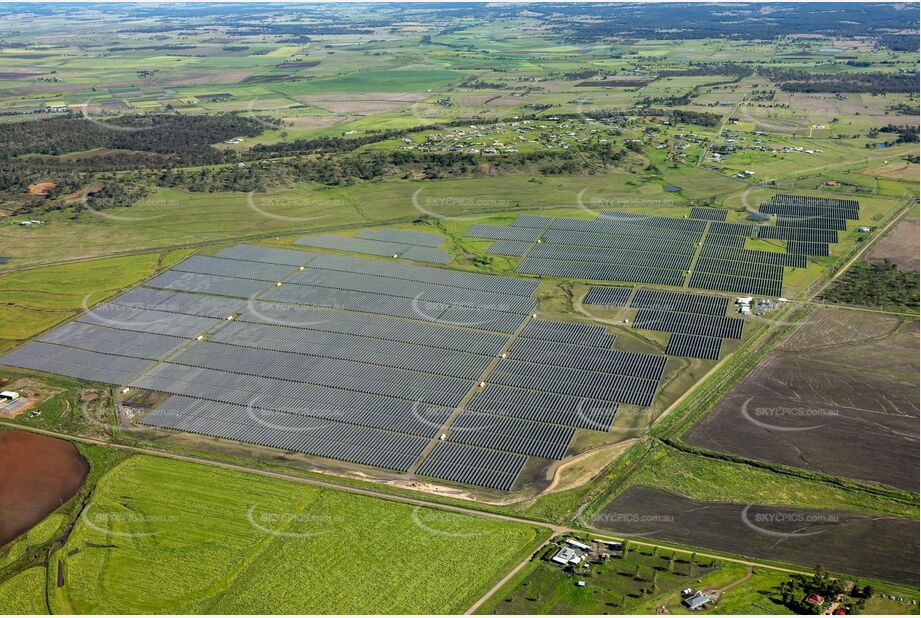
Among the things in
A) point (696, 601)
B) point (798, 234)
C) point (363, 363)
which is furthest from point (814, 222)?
point (696, 601)

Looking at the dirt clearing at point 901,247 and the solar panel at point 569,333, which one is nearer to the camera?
the solar panel at point 569,333

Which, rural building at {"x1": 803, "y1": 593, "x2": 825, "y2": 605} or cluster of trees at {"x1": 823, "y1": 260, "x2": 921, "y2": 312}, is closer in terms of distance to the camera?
rural building at {"x1": 803, "y1": 593, "x2": 825, "y2": 605}

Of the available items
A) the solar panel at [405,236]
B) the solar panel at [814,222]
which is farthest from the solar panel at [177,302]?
the solar panel at [814,222]

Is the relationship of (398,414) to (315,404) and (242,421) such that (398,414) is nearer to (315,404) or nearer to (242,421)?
(315,404)

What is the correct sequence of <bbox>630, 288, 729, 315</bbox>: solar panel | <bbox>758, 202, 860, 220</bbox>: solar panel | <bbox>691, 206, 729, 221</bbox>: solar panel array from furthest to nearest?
1. <bbox>691, 206, 729, 221</bbox>: solar panel array
2. <bbox>758, 202, 860, 220</bbox>: solar panel
3. <bbox>630, 288, 729, 315</bbox>: solar panel

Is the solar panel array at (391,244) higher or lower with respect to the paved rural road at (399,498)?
higher

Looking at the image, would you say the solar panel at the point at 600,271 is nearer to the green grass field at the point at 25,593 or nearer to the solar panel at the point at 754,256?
the solar panel at the point at 754,256

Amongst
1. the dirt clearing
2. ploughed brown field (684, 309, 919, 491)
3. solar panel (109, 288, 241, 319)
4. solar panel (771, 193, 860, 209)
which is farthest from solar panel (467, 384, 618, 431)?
solar panel (771, 193, 860, 209)

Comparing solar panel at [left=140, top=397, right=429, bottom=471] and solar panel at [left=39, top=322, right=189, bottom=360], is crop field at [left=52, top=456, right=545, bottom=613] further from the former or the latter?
solar panel at [left=39, top=322, right=189, bottom=360]
